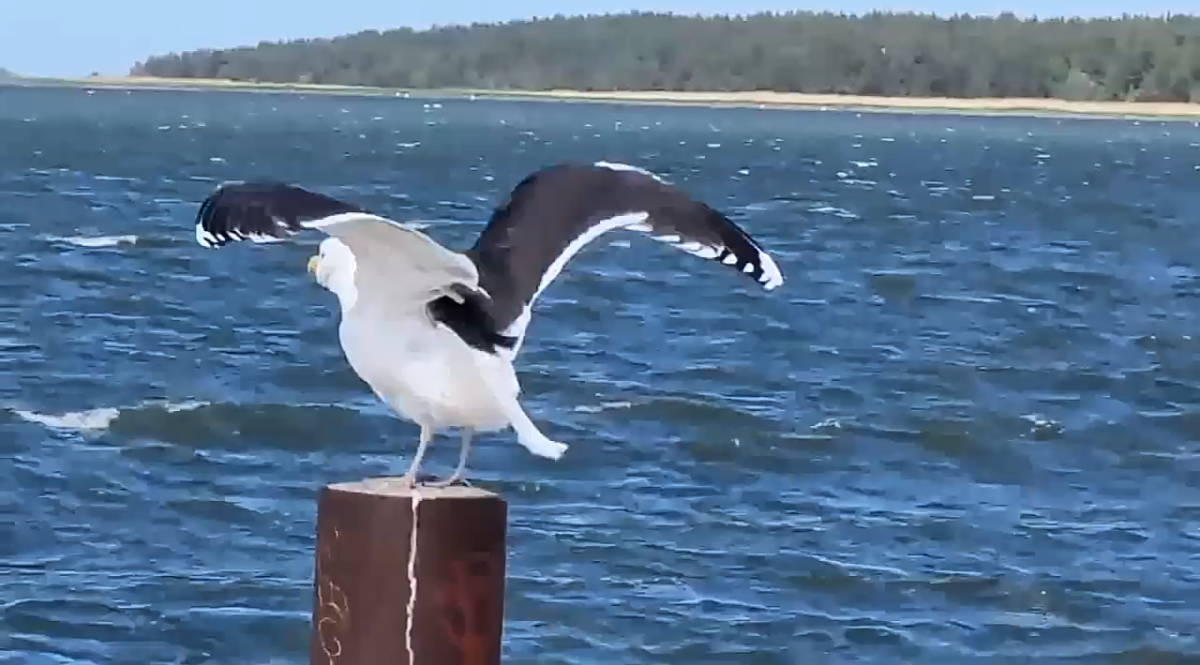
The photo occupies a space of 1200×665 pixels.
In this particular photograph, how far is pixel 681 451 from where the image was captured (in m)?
18.9

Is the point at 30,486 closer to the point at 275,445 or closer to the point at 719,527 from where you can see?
the point at 275,445

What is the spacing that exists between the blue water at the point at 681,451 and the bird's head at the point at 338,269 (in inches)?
39.7

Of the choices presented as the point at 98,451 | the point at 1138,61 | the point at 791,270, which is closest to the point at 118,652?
the point at 98,451

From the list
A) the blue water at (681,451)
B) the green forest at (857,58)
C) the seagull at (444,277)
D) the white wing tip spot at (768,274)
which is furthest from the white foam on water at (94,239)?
the green forest at (857,58)

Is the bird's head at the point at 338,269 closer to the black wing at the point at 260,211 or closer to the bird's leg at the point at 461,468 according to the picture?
the black wing at the point at 260,211

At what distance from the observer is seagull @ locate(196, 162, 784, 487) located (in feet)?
21.2

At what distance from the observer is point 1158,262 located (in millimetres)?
39031

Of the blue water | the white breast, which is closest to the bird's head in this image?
the white breast

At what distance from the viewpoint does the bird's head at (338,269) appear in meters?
6.89

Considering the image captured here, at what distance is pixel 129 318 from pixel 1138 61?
133079mm

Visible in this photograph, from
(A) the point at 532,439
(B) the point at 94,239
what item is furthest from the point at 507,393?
(B) the point at 94,239

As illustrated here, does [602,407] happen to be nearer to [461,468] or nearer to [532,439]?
[461,468]

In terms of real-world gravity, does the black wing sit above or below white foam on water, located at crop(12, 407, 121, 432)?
above

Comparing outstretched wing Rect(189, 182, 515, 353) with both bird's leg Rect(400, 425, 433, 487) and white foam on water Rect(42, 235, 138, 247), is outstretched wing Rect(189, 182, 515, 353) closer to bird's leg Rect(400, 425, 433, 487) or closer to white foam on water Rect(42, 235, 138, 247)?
bird's leg Rect(400, 425, 433, 487)
